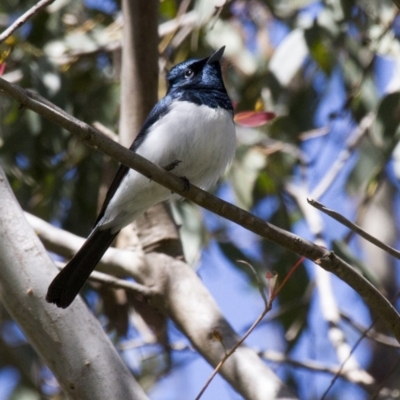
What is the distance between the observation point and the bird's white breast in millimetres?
3131

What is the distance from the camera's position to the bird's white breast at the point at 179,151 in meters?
3.13

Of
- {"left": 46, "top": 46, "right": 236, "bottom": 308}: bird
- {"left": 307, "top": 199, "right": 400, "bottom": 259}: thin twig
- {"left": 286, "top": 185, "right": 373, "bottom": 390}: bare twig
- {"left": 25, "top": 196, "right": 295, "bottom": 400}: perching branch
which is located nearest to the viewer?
{"left": 307, "top": 199, "right": 400, "bottom": 259}: thin twig

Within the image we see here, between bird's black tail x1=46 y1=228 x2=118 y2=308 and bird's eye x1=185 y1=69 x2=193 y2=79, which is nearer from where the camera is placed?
bird's black tail x1=46 y1=228 x2=118 y2=308

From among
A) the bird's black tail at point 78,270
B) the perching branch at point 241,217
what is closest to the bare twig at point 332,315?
the perching branch at point 241,217

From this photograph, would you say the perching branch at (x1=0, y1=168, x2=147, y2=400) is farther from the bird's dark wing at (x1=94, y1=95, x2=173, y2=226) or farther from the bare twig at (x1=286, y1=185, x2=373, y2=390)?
the bare twig at (x1=286, y1=185, x2=373, y2=390)

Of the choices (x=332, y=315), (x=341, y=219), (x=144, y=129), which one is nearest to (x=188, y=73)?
(x=144, y=129)

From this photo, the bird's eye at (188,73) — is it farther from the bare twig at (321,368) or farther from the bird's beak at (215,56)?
the bare twig at (321,368)

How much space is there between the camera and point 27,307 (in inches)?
96.9

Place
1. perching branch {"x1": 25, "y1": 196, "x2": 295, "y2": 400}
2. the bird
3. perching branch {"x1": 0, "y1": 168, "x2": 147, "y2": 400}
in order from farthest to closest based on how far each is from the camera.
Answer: the bird, perching branch {"x1": 25, "y1": 196, "x2": 295, "y2": 400}, perching branch {"x1": 0, "y1": 168, "x2": 147, "y2": 400}

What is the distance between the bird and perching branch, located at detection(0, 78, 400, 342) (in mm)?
781

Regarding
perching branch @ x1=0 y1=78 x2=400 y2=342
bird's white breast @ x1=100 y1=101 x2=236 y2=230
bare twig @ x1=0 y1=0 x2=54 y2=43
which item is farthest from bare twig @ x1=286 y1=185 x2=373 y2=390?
bare twig @ x1=0 y1=0 x2=54 y2=43

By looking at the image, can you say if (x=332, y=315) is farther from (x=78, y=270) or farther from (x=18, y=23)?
(x=18, y=23)

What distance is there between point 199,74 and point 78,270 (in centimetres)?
109

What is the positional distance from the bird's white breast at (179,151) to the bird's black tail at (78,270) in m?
0.09
